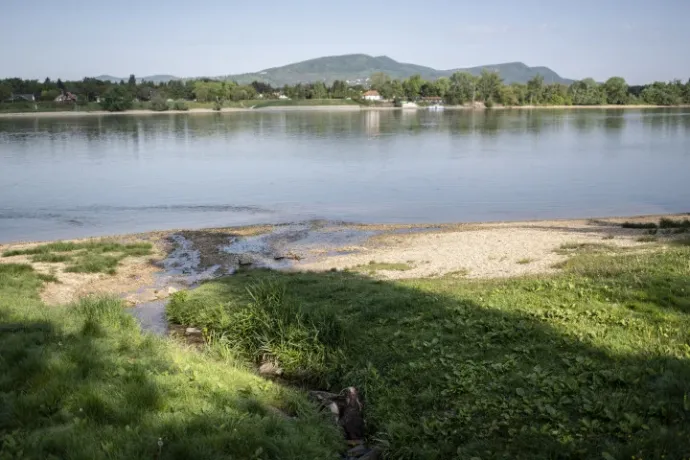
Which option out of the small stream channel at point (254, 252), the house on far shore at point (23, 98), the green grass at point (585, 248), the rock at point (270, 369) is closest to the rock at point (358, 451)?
the rock at point (270, 369)

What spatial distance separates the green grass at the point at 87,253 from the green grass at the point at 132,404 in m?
11.7

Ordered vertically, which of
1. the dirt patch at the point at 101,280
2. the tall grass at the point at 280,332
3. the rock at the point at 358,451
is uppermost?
the tall grass at the point at 280,332

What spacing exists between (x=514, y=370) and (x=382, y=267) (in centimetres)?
1145

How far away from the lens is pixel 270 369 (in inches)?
369

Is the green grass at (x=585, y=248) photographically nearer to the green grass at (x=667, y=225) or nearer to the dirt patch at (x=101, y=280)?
the green grass at (x=667, y=225)

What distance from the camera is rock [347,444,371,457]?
663 centimetres

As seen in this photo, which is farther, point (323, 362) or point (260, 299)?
point (260, 299)

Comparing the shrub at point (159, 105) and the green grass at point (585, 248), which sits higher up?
the shrub at point (159, 105)

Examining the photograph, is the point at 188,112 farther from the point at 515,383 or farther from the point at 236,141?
the point at 515,383

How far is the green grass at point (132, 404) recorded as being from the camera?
5.20m

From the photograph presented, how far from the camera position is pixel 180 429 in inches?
217

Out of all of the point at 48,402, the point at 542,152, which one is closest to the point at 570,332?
the point at 48,402

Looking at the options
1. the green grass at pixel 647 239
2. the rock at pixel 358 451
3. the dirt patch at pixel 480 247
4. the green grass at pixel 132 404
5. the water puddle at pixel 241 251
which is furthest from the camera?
the green grass at pixel 647 239

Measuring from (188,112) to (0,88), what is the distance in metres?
53.2
